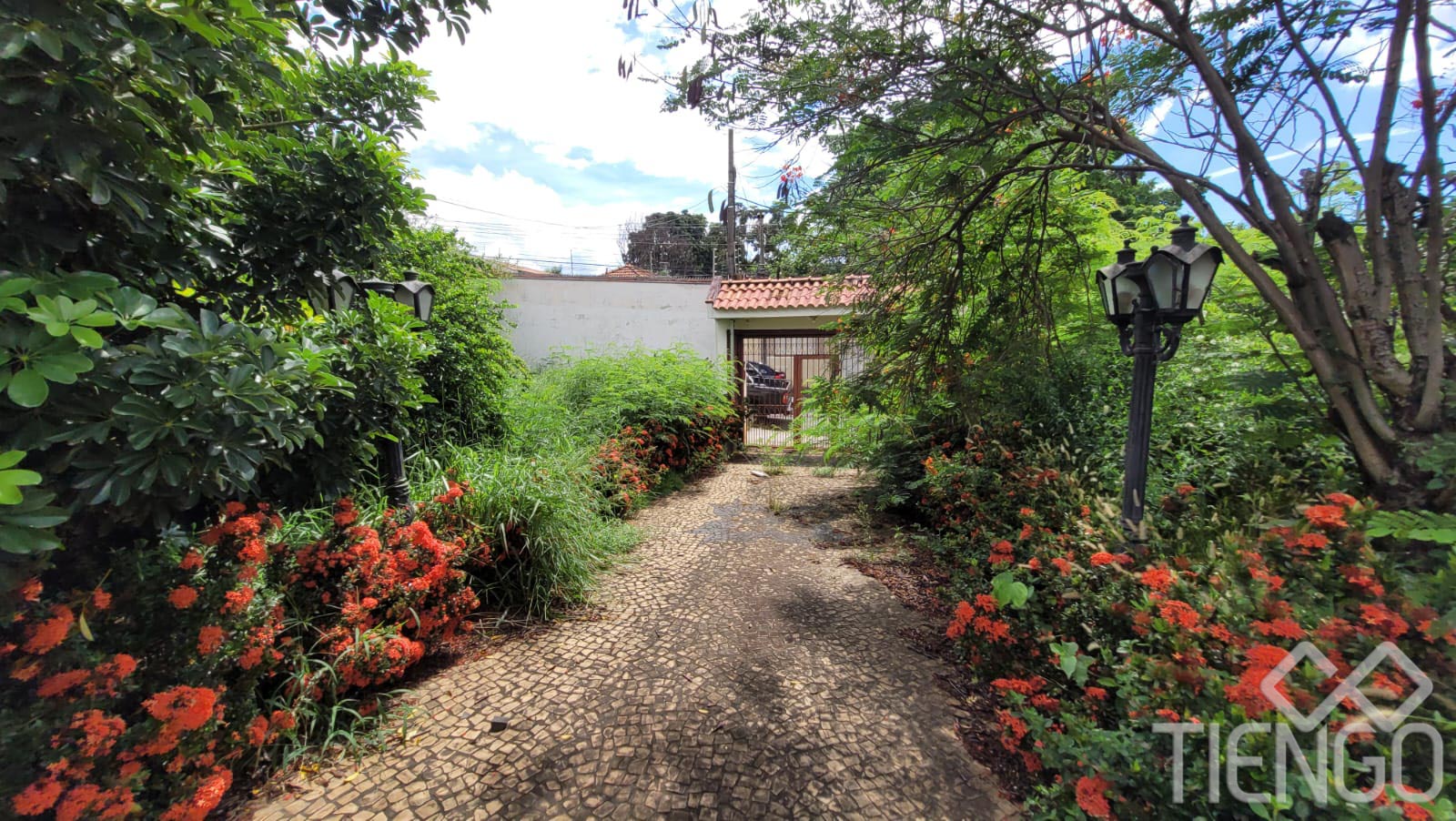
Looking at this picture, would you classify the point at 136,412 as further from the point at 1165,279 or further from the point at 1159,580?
the point at 1165,279

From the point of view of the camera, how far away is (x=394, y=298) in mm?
3658

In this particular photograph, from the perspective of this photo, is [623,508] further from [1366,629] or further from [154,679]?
[1366,629]

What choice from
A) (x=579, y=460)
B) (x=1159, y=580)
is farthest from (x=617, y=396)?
(x=1159, y=580)

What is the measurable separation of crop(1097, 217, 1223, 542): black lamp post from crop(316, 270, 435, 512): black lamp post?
382 cm

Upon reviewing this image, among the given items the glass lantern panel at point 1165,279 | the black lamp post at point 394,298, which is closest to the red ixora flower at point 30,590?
the black lamp post at point 394,298

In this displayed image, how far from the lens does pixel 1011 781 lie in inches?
78.9

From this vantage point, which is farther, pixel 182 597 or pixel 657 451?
pixel 657 451

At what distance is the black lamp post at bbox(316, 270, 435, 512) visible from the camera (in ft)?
8.06

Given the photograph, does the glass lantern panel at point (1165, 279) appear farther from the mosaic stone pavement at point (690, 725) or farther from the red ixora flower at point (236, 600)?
the red ixora flower at point (236, 600)

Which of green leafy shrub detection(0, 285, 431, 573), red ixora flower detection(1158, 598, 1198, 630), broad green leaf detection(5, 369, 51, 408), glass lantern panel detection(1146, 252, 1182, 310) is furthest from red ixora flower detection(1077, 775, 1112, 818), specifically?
broad green leaf detection(5, 369, 51, 408)

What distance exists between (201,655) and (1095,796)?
119 inches

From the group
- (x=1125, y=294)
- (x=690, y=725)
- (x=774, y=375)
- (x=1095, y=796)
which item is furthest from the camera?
(x=774, y=375)

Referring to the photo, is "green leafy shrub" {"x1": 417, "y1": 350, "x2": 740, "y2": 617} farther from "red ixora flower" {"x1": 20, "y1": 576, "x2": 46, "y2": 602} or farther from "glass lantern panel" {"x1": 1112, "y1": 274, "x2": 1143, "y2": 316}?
"glass lantern panel" {"x1": 1112, "y1": 274, "x2": 1143, "y2": 316}

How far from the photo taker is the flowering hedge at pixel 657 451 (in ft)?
18.2
